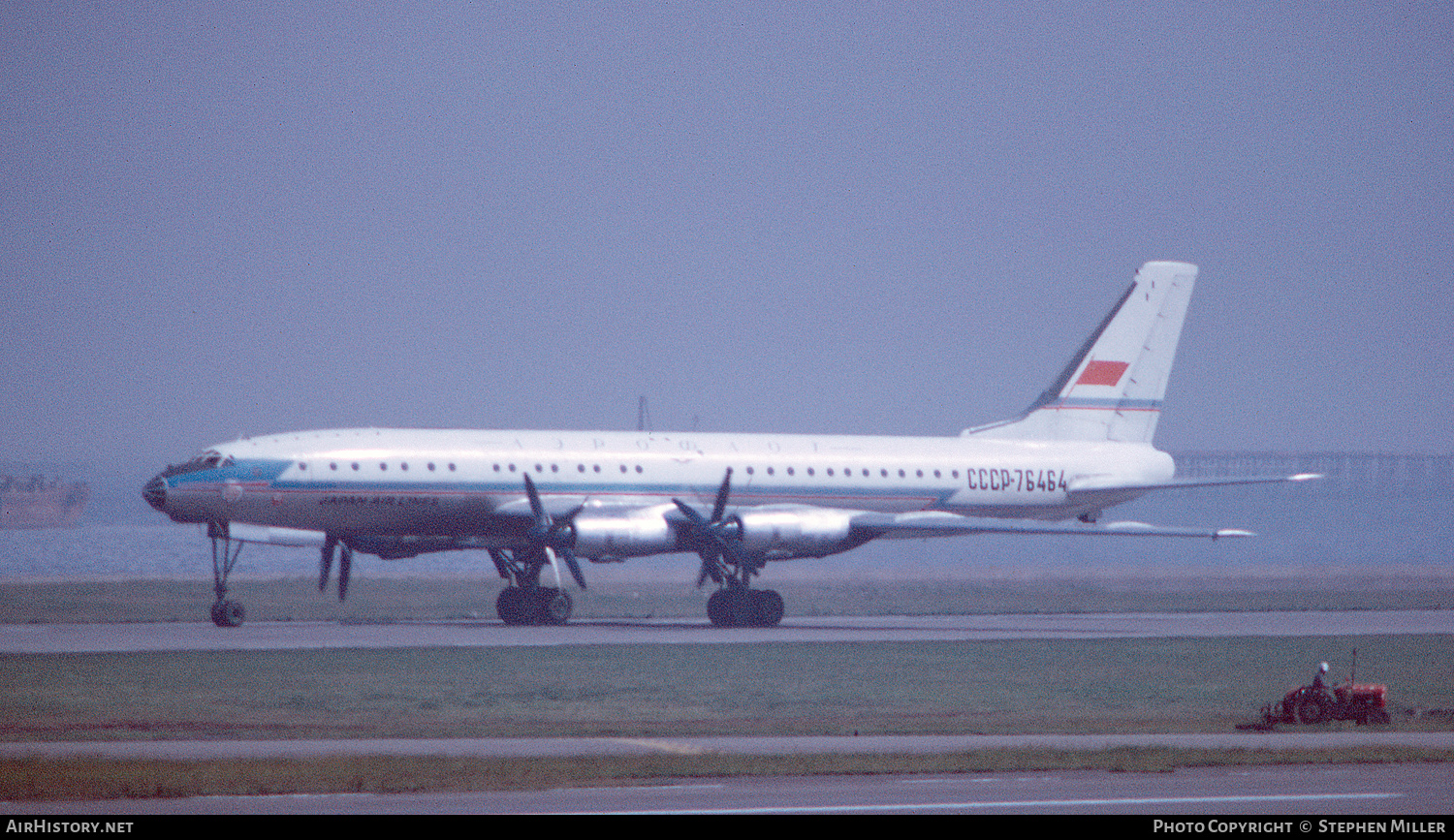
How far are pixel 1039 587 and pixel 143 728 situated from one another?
43126 mm

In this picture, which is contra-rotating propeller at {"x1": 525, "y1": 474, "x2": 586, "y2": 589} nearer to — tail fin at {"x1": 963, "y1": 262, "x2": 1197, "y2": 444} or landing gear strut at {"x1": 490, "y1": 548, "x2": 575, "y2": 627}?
landing gear strut at {"x1": 490, "y1": 548, "x2": 575, "y2": 627}

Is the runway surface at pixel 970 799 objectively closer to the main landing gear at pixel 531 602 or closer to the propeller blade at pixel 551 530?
the propeller blade at pixel 551 530

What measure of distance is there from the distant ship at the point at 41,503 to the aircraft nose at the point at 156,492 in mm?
82331

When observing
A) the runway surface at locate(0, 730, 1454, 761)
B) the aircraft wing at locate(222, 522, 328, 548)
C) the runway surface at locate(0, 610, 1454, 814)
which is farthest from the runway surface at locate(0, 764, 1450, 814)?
the aircraft wing at locate(222, 522, 328, 548)

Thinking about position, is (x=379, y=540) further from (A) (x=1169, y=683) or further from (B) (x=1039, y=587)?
(B) (x=1039, y=587)

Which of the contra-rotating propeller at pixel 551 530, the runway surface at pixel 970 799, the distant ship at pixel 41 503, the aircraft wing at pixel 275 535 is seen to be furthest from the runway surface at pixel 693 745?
the distant ship at pixel 41 503

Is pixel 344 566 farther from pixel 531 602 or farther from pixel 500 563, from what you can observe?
pixel 531 602

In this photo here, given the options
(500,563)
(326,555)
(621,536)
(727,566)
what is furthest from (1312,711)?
(326,555)

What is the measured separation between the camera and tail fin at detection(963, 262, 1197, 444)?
50.3 m

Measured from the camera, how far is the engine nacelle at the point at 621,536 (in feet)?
128

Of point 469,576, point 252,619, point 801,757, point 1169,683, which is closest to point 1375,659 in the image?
point 1169,683

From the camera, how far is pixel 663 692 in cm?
2583

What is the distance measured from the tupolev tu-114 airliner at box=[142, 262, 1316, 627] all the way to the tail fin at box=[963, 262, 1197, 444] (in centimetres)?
219

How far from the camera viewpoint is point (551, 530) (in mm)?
39562
